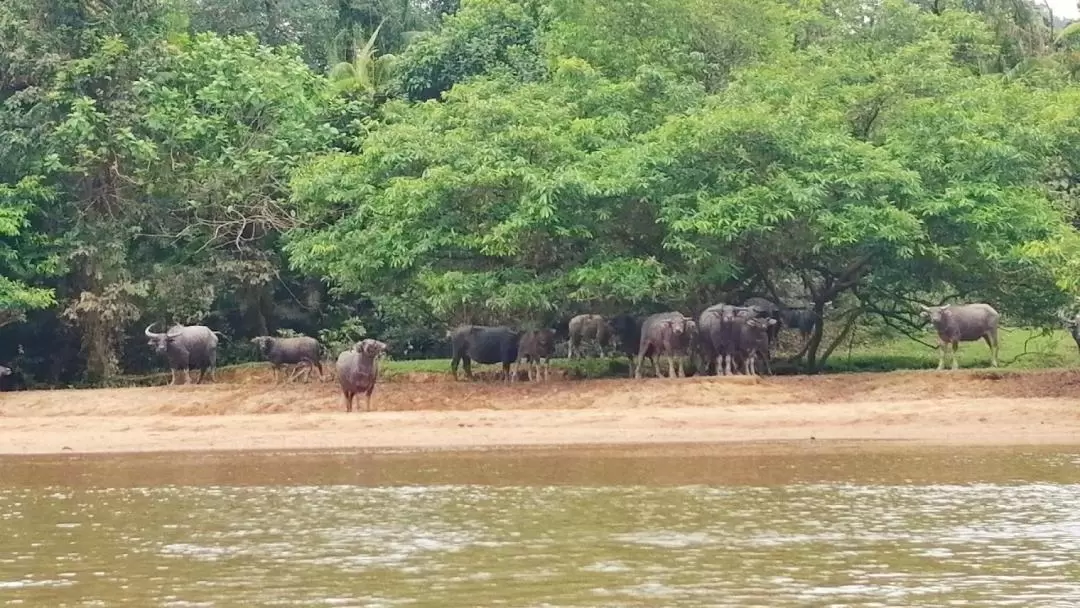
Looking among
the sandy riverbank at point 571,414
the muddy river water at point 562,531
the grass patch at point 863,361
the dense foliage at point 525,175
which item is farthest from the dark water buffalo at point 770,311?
the muddy river water at point 562,531

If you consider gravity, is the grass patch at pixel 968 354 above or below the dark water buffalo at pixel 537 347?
below

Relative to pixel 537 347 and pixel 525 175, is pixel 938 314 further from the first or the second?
pixel 525 175

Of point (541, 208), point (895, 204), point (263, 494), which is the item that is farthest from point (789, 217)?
point (263, 494)

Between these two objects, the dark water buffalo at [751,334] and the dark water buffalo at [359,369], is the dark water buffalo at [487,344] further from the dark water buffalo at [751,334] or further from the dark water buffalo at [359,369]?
the dark water buffalo at [751,334]

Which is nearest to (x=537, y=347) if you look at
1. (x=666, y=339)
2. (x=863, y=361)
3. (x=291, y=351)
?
(x=666, y=339)

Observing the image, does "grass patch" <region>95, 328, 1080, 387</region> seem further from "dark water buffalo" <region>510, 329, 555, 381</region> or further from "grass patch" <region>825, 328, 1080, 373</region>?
"dark water buffalo" <region>510, 329, 555, 381</region>

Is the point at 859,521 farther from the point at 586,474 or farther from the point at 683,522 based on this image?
the point at 586,474

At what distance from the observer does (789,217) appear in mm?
24422

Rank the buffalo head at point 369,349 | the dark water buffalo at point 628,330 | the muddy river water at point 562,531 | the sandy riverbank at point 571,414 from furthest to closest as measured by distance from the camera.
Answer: the dark water buffalo at point 628,330 → the buffalo head at point 369,349 → the sandy riverbank at point 571,414 → the muddy river water at point 562,531

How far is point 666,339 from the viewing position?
2612cm

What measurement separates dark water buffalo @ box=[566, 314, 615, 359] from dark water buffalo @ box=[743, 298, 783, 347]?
2.69m

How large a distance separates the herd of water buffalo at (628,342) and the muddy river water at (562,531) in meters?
6.72

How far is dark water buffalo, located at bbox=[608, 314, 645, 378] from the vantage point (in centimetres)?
2759

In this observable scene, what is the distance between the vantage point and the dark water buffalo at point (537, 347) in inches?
1070
